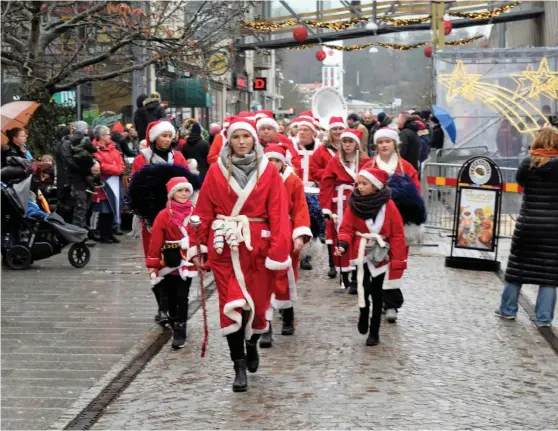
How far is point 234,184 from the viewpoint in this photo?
746 cm

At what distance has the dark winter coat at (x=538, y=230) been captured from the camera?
386 inches

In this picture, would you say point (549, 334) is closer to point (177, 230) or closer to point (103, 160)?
point (177, 230)

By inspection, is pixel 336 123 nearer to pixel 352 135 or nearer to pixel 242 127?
pixel 352 135

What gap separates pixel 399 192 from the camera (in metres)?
10.2

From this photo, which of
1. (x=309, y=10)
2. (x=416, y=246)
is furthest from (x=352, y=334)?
(x=309, y=10)

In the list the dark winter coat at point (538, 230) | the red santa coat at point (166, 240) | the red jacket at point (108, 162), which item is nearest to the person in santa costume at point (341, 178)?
the dark winter coat at point (538, 230)

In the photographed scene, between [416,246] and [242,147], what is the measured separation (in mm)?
9160

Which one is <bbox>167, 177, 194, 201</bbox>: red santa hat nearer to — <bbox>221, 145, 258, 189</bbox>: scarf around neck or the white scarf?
<bbox>221, 145, 258, 189</bbox>: scarf around neck

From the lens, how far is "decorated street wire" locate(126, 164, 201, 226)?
9.35m

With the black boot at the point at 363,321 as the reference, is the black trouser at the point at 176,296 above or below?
above

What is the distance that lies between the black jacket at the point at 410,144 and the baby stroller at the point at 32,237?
7.42m

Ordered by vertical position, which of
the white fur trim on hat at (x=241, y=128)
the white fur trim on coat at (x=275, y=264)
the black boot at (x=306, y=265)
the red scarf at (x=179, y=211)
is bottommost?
the black boot at (x=306, y=265)

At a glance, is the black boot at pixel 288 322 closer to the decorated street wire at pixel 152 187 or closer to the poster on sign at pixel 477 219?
the decorated street wire at pixel 152 187

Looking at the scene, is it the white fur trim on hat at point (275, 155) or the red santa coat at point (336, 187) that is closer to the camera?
the white fur trim on hat at point (275, 155)
